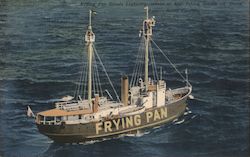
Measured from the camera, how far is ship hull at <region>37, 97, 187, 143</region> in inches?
1897

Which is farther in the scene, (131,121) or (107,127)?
(131,121)

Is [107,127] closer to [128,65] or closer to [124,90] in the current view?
[124,90]

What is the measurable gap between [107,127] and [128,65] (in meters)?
17.6

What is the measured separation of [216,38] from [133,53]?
11472 mm

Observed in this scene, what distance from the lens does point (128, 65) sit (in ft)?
216

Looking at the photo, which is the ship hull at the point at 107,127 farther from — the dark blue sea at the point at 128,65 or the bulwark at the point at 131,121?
the dark blue sea at the point at 128,65

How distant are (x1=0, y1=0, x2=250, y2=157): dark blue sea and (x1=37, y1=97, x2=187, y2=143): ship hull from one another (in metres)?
0.64

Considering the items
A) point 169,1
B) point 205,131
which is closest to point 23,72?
point 169,1

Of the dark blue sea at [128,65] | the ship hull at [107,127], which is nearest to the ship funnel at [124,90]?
the ship hull at [107,127]

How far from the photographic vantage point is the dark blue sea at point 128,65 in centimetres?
4834

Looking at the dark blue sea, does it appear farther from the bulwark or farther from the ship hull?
the bulwark

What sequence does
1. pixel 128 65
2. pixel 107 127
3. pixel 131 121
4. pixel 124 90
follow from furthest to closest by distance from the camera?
pixel 128 65 → pixel 124 90 → pixel 131 121 → pixel 107 127

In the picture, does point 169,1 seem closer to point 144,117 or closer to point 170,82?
point 170,82

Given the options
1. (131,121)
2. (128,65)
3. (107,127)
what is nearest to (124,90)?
(131,121)
